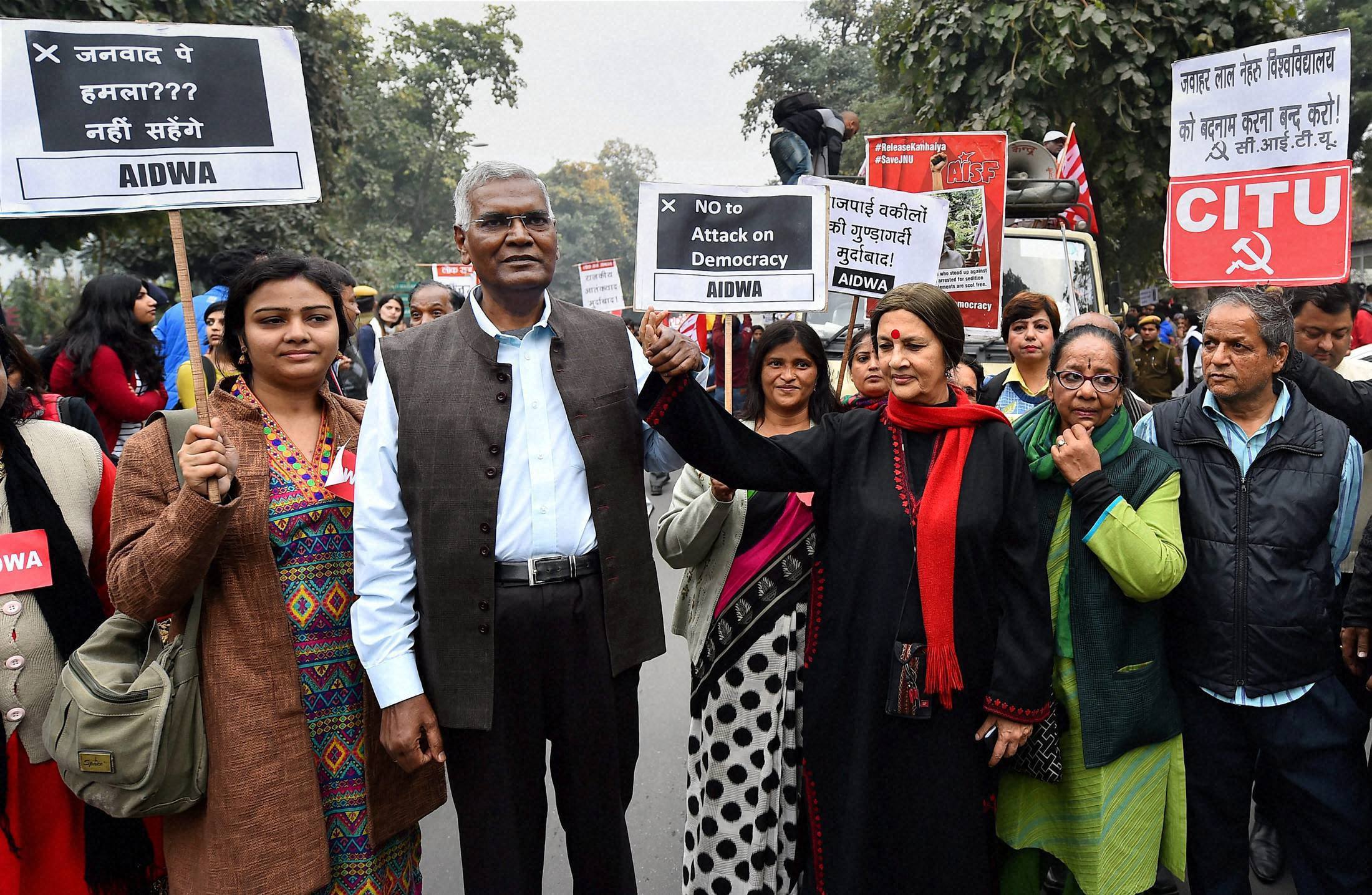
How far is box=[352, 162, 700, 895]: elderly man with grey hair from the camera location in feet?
7.18

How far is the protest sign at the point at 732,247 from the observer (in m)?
3.48

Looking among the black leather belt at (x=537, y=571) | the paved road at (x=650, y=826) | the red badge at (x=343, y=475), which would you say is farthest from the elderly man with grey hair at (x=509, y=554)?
the paved road at (x=650, y=826)

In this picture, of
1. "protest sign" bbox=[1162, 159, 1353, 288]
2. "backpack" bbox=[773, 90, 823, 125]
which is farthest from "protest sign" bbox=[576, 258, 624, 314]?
"protest sign" bbox=[1162, 159, 1353, 288]

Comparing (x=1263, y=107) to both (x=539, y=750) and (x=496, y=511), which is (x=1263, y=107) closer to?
(x=496, y=511)

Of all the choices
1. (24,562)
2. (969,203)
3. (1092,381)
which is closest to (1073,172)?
(969,203)

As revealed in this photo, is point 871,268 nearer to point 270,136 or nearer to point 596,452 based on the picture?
point 596,452

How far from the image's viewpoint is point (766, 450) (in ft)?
8.25

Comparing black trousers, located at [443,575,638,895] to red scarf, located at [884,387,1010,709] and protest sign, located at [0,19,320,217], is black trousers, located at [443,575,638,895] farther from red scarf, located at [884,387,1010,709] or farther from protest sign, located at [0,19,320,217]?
protest sign, located at [0,19,320,217]

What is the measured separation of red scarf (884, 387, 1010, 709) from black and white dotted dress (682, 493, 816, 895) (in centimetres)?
45

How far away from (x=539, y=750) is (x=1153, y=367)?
9535mm

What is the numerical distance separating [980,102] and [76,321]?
9.31 metres

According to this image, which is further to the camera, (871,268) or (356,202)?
(356,202)

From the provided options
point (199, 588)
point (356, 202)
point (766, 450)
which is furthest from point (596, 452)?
point (356, 202)

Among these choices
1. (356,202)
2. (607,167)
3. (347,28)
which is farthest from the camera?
(607,167)
